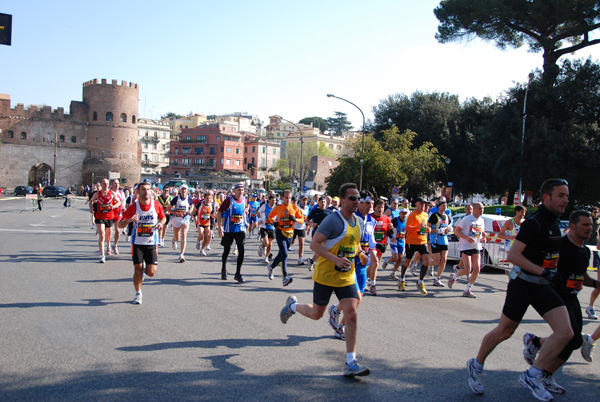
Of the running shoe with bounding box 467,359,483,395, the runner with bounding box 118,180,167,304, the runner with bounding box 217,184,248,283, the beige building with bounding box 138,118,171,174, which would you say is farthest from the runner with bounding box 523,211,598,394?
the beige building with bounding box 138,118,171,174

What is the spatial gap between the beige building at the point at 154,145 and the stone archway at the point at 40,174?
27135mm

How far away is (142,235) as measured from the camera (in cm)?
774

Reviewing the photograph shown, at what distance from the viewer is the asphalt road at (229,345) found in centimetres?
450

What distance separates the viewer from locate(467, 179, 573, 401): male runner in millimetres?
4367

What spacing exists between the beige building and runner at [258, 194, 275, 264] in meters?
101

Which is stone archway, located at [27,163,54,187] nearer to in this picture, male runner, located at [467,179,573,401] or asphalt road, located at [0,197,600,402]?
asphalt road, located at [0,197,600,402]

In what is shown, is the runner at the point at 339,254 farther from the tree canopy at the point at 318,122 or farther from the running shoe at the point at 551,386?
the tree canopy at the point at 318,122

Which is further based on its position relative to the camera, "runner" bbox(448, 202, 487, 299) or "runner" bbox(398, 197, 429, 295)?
"runner" bbox(398, 197, 429, 295)

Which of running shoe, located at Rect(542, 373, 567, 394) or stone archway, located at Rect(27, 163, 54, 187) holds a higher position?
stone archway, located at Rect(27, 163, 54, 187)

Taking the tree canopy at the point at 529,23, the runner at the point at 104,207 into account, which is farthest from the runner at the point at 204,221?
the tree canopy at the point at 529,23

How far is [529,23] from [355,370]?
3760 centimetres

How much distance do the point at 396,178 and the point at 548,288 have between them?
37.1 m

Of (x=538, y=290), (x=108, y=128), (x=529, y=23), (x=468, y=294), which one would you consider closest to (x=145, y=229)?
(x=538, y=290)

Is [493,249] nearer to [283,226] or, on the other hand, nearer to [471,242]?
[471,242]
